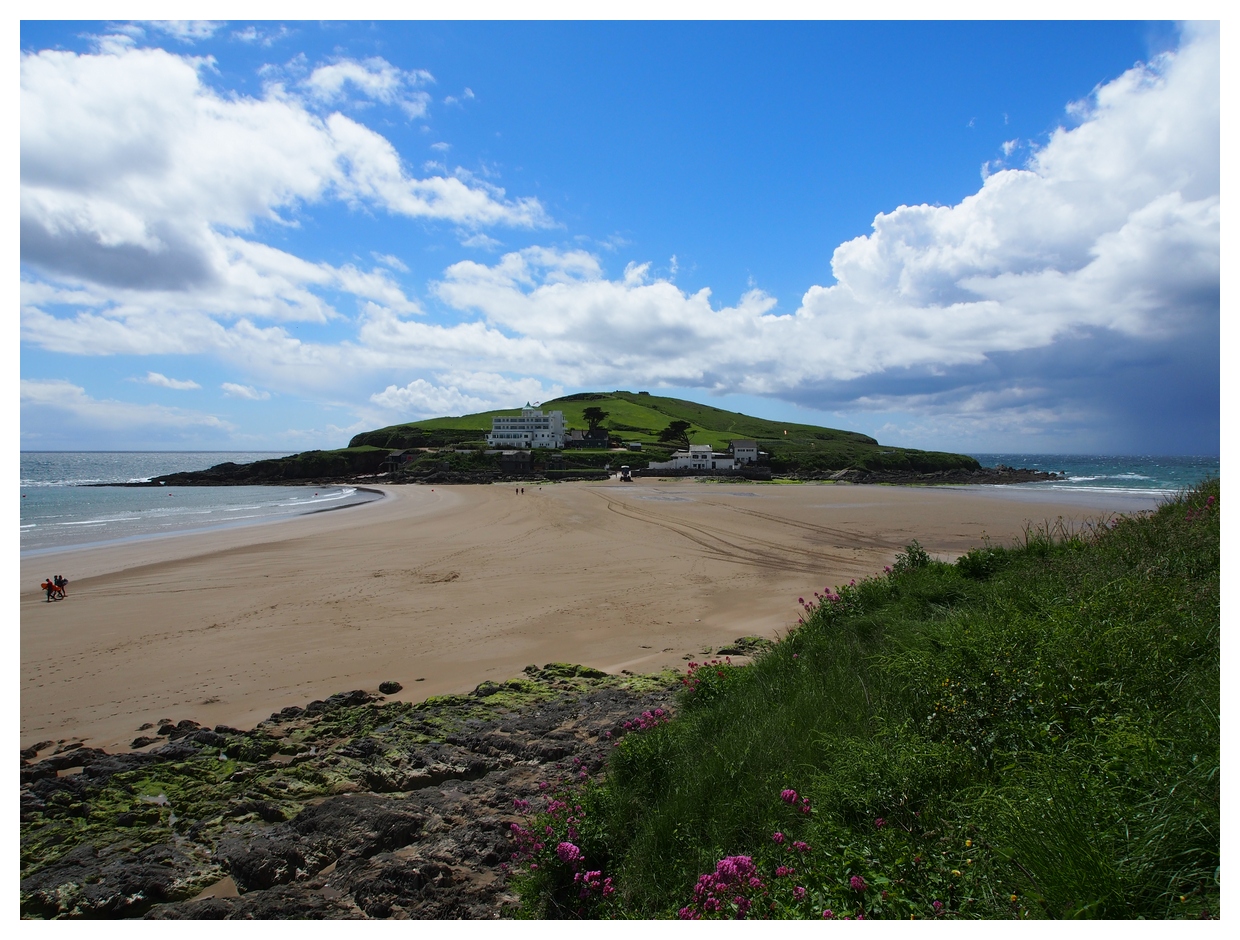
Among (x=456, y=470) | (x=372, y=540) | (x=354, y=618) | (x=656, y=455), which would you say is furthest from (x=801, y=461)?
(x=354, y=618)

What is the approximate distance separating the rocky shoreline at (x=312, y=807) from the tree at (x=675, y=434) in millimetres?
119243

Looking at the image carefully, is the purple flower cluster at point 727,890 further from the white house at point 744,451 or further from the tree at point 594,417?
the tree at point 594,417

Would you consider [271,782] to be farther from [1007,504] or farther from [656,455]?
[656,455]

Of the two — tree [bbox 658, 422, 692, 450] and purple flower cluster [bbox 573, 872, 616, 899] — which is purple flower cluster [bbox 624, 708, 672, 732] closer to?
purple flower cluster [bbox 573, 872, 616, 899]

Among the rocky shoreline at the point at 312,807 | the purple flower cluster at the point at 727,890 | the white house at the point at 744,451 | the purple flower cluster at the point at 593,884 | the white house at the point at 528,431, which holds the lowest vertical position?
the rocky shoreline at the point at 312,807

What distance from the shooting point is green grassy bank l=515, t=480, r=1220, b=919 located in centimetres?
256

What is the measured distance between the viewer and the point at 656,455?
107062mm

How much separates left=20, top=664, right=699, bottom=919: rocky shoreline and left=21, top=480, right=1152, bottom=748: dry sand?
1.34m

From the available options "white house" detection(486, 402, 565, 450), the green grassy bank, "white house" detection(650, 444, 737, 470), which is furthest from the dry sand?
"white house" detection(486, 402, 565, 450)

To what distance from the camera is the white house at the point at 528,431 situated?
113m

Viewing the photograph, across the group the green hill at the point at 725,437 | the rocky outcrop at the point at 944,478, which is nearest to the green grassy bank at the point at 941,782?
the rocky outcrop at the point at 944,478

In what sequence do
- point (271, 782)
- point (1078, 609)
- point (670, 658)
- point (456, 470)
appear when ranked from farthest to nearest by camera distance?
point (456, 470) < point (670, 658) < point (271, 782) < point (1078, 609)

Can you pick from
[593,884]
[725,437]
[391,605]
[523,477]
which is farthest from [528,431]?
[593,884]

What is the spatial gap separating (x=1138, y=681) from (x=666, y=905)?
332 cm
